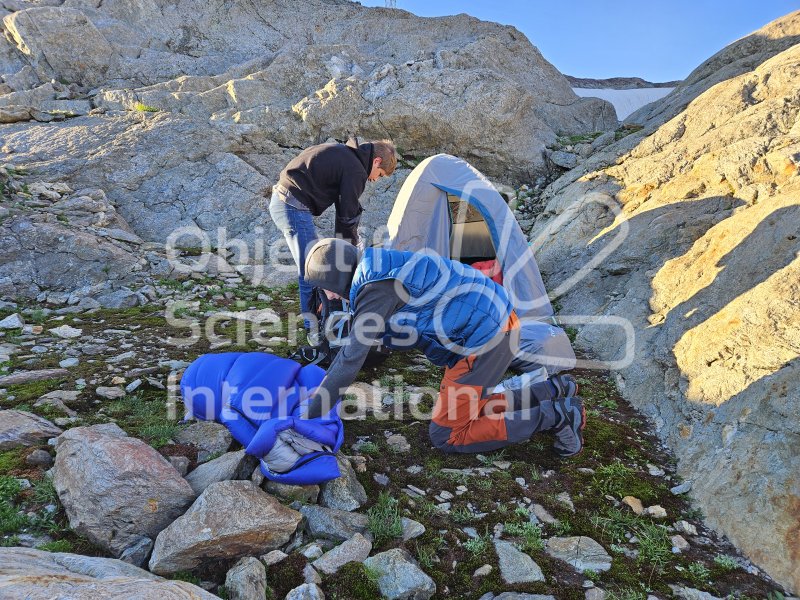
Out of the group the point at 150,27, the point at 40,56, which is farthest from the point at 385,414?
the point at 150,27

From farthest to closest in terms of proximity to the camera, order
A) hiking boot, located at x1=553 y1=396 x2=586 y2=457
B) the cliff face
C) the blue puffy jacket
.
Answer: the cliff face → hiking boot, located at x1=553 y1=396 x2=586 y2=457 → the blue puffy jacket

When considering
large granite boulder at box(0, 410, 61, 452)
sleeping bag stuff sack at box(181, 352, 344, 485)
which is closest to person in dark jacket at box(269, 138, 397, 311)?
sleeping bag stuff sack at box(181, 352, 344, 485)

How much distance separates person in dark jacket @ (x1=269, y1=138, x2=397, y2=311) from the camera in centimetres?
504

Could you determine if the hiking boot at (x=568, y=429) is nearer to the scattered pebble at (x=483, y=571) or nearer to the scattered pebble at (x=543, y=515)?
the scattered pebble at (x=543, y=515)

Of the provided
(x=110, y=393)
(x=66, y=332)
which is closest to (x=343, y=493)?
(x=110, y=393)

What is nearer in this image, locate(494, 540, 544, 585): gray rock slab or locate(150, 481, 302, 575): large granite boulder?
locate(150, 481, 302, 575): large granite boulder

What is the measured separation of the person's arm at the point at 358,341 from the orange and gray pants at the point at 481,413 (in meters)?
0.83

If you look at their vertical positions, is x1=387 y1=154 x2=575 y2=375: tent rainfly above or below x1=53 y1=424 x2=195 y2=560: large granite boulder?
above

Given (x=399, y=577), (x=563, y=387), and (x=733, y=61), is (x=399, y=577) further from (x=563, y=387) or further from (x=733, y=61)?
(x=733, y=61)

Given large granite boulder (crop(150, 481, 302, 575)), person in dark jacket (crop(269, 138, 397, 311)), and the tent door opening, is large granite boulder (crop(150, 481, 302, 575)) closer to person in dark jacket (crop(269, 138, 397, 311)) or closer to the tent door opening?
person in dark jacket (crop(269, 138, 397, 311))

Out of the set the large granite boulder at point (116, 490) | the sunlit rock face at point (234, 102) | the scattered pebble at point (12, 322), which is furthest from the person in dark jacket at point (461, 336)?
the sunlit rock face at point (234, 102)

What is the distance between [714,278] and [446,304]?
9.57ft

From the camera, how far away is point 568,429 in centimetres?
365

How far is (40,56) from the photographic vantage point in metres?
12.6
